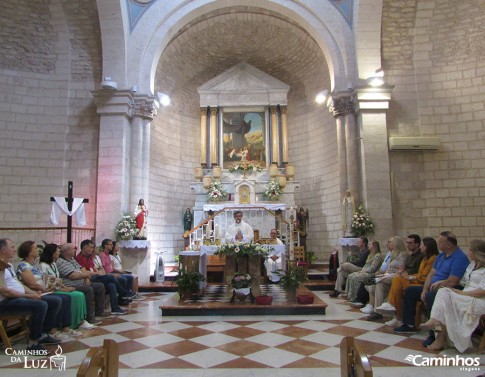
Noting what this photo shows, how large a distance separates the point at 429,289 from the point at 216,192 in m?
7.77

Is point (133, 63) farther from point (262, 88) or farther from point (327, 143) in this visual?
point (327, 143)

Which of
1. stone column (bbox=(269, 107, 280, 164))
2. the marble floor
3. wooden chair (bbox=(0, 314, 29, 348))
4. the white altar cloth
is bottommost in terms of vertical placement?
the marble floor

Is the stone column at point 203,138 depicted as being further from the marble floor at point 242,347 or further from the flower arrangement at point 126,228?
the marble floor at point 242,347

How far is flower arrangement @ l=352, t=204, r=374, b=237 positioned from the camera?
9141 mm

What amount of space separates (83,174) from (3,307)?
6.19 m

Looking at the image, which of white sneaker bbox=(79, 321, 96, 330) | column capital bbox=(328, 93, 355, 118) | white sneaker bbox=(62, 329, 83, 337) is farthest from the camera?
column capital bbox=(328, 93, 355, 118)

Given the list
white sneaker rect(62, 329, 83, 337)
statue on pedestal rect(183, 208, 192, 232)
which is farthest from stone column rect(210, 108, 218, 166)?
white sneaker rect(62, 329, 83, 337)

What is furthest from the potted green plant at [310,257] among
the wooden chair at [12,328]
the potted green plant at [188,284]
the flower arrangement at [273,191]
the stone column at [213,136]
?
the wooden chair at [12,328]

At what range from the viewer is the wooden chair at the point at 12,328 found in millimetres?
4217

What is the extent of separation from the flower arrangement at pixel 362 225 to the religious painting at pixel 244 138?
4.40m

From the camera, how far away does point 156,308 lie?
6809mm

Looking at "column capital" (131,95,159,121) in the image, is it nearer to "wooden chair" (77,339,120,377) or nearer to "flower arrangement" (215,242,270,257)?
"flower arrangement" (215,242,270,257)

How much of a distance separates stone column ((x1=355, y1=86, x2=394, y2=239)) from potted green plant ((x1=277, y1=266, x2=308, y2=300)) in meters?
3.42

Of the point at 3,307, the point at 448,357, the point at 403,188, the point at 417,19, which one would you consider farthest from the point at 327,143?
the point at 3,307
